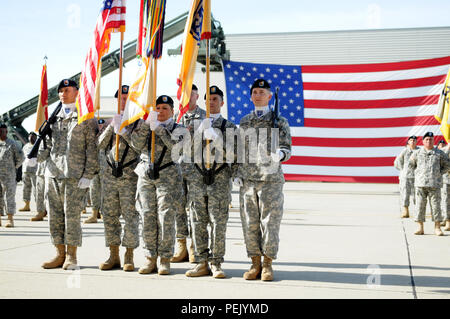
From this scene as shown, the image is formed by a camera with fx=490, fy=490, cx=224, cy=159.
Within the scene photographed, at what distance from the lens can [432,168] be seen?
9.32m

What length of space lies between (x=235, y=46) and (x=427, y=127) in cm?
3197

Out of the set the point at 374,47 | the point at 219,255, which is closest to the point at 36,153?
the point at 219,255

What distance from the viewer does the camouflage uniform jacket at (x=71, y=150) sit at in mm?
5668

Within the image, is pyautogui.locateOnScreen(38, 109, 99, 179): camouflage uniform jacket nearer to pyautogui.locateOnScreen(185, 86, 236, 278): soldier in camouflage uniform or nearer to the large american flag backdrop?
pyautogui.locateOnScreen(185, 86, 236, 278): soldier in camouflage uniform

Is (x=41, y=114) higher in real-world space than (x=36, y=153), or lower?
higher

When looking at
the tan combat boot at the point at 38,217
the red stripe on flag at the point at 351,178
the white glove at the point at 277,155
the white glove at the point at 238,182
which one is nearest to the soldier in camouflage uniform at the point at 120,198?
the white glove at the point at 238,182

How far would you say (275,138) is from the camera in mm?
5367

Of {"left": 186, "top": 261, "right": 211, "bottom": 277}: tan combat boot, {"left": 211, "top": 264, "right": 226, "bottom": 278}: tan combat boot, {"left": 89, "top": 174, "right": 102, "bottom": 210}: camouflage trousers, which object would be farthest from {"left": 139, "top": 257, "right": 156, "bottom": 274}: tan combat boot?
{"left": 89, "top": 174, "right": 102, "bottom": 210}: camouflage trousers

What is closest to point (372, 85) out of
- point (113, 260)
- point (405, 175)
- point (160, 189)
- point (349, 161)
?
point (349, 161)

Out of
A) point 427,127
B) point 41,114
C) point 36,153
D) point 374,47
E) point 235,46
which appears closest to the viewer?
point 36,153

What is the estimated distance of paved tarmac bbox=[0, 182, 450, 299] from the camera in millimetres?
4605

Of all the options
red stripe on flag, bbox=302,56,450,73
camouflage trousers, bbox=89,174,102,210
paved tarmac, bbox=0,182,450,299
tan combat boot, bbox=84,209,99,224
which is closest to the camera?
paved tarmac, bbox=0,182,450,299

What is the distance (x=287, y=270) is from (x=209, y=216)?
1.21m

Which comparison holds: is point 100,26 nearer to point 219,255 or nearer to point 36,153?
point 36,153
